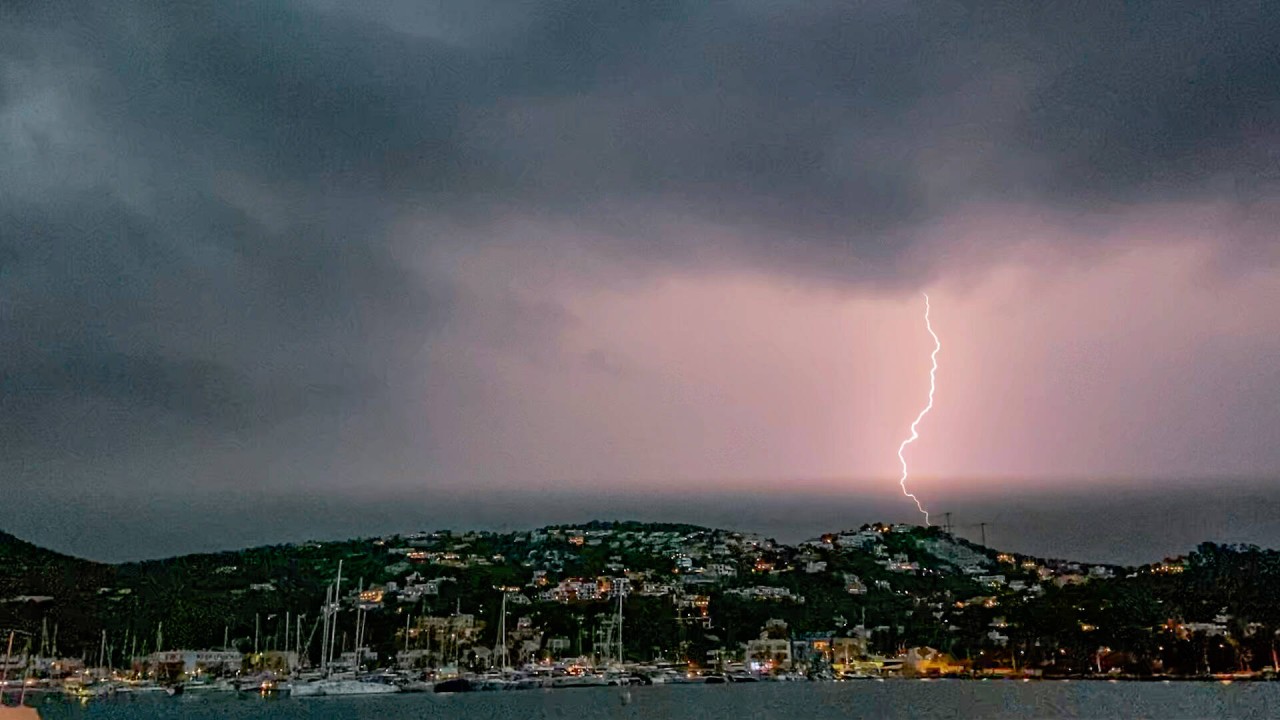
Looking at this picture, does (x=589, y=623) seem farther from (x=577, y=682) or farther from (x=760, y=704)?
(x=760, y=704)

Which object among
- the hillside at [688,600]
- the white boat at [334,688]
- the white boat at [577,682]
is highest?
the hillside at [688,600]

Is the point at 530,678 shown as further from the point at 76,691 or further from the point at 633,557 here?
the point at 633,557

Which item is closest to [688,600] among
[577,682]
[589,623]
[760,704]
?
[589,623]

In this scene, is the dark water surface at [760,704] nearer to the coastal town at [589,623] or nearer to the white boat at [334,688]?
the white boat at [334,688]

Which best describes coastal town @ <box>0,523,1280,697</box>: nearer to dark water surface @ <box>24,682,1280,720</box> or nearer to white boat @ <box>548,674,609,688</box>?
white boat @ <box>548,674,609,688</box>

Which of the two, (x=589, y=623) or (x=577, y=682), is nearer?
(x=577, y=682)

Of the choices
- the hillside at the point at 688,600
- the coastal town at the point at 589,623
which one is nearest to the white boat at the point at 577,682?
the coastal town at the point at 589,623

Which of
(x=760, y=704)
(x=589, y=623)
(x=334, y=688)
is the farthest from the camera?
(x=589, y=623)
